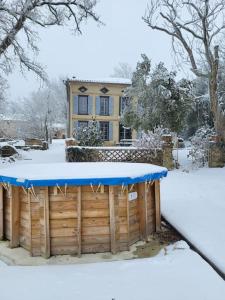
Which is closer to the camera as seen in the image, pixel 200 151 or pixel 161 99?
pixel 200 151

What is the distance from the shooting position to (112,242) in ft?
14.7

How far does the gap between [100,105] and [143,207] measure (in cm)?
2078

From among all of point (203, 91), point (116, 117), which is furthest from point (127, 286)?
point (116, 117)

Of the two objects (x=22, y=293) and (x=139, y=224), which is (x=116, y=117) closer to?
(x=139, y=224)

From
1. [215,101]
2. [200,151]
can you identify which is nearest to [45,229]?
[200,151]

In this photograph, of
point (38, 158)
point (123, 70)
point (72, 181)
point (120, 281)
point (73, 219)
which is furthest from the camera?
point (123, 70)

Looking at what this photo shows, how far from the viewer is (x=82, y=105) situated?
81.7 ft

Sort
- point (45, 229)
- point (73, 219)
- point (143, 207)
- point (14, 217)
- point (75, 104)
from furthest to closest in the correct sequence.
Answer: point (75, 104) → point (143, 207) → point (14, 217) → point (73, 219) → point (45, 229)

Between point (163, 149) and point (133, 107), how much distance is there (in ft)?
18.3

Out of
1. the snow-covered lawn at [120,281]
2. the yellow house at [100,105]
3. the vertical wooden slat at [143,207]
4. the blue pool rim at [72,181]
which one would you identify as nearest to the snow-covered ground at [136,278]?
the snow-covered lawn at [120,281]

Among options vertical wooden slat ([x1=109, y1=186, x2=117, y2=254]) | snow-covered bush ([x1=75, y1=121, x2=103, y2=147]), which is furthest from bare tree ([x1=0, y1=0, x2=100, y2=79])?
vertical wooden slat ([x1=109, y1=186, x2=117, y2=254])

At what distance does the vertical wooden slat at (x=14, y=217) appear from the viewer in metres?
4.68

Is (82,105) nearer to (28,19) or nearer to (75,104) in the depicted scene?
(75,104)

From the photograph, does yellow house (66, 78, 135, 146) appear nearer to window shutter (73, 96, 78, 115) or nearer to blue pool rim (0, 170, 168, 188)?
window shutter (73, 96, 78, 115)
